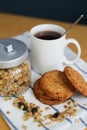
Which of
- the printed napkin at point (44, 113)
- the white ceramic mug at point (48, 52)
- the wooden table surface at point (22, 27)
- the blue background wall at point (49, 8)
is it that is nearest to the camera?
the printed napkin at point (44, 113)

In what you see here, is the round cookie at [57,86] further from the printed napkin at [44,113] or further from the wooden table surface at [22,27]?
the wooden table surface at [22,27]

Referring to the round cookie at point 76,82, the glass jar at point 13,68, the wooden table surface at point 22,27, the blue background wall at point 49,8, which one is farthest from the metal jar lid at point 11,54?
the blue background wall at point 49,8

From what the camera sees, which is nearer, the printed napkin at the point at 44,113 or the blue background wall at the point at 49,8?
the printed napkin at the point at 44,113

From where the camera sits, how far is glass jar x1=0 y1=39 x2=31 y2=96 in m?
0.65

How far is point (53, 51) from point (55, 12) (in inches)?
15.4

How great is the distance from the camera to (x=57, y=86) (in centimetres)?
66

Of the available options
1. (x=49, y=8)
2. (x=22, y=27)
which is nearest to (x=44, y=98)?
(x=22, y=27)

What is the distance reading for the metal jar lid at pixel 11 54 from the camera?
642 mm

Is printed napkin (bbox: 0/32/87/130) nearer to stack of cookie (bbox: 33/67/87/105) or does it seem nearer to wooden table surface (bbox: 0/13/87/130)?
stack of cookie (bbox: 33/67/87/105)

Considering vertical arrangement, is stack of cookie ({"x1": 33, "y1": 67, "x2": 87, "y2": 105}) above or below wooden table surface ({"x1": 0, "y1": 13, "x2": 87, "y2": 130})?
above

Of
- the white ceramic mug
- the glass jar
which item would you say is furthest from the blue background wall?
the glass jar

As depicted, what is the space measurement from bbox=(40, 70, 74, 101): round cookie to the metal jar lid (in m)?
0.07

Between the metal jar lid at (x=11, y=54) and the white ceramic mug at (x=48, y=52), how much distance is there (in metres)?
0.05

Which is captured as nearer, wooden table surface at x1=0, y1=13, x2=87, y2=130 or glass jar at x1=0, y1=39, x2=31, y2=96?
glass jar at x1=0, y1=39, x2=31, y2=96
